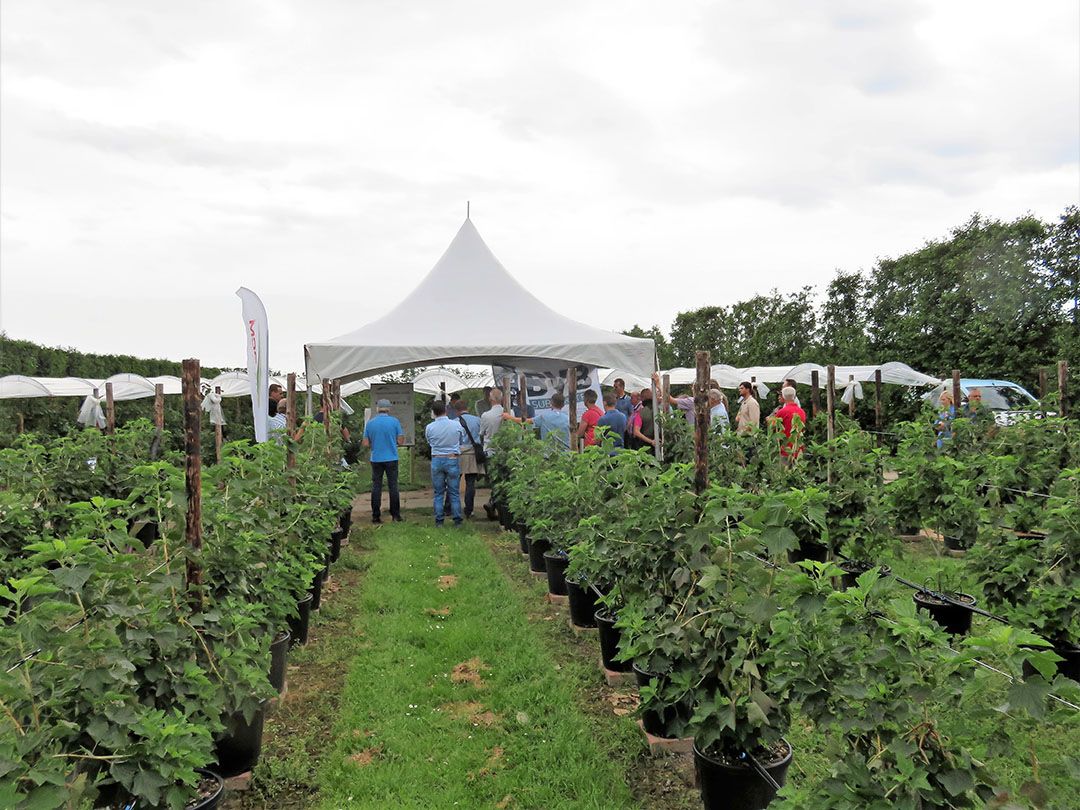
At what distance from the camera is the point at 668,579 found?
3.56 metres

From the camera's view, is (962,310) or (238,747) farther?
(962,310)

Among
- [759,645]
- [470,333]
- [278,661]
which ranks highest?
[470,333]

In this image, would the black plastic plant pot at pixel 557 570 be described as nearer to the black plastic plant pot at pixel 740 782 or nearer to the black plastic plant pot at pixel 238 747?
the black plastic plant pot at pixel 238 747

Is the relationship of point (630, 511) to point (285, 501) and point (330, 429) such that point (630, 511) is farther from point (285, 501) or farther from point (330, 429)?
point (330, 429)

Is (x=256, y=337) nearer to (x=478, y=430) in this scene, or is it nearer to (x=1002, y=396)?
(x=478, y=430)

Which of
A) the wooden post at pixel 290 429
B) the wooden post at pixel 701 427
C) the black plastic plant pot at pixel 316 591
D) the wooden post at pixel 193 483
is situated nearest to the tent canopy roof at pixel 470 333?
the wooden post at pixel 290 429

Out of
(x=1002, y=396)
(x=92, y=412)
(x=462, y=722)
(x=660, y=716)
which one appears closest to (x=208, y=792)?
(x=462, y=722)

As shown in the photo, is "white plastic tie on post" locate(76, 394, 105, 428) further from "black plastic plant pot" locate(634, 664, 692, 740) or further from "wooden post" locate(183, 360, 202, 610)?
"black plastic plant pot" locate(634, 664, 692, 740)

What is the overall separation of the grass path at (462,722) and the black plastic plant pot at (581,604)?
0.31 m

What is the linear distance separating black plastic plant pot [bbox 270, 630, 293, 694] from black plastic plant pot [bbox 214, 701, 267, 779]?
26.3 inches

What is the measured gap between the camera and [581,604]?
5348 mm

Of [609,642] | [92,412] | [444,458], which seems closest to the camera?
[609,642]

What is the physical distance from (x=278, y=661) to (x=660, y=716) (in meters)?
2.07

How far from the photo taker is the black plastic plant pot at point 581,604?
5.30m
